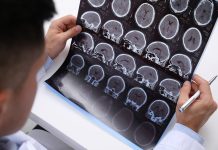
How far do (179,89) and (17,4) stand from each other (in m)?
0.46

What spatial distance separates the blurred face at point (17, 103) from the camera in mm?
487

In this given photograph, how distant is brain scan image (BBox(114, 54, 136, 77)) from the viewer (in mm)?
777

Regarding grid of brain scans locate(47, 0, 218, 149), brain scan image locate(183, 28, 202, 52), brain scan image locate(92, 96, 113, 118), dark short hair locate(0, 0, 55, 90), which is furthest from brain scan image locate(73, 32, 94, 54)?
dark short hair locate(0, 0, 55, 90)

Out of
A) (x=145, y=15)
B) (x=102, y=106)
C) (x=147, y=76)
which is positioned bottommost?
(x=102, y=106)

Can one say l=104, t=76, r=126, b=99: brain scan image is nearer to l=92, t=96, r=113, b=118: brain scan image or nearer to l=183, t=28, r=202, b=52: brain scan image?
l=92, t=96, r=113, b=118: brain scan image

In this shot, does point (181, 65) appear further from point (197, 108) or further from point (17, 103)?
point (17, 103)

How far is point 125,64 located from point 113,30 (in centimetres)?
8

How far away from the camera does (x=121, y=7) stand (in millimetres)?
768

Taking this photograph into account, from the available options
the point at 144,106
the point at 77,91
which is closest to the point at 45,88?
the point at 77,91

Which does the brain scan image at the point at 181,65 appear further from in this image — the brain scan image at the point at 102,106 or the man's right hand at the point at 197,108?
the brain scan image at the point at 102,106

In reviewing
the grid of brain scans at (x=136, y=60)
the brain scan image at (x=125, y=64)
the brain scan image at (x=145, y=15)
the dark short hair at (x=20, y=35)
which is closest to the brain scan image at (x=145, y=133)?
the grid of brain scans at (x=136, y=60)

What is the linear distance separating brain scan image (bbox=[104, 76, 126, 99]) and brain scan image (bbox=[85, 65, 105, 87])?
3 centimetres

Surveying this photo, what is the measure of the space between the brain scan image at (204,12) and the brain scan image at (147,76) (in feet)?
0.48

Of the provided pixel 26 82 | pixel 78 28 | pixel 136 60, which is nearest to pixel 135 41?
pixel 136 60
